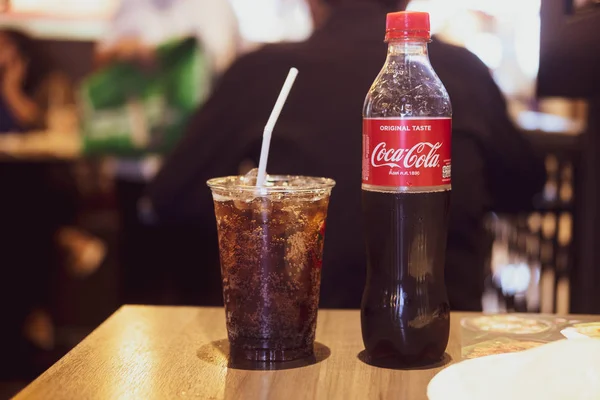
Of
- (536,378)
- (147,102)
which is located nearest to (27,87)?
(147,102)

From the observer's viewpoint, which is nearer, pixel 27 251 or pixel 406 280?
pixel 406 280

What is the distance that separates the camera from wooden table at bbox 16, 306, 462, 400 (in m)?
0.86

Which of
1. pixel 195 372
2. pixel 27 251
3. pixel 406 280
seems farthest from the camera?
pixel 27 251

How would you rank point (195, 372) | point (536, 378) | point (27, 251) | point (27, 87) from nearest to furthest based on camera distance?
point (536, 378) → point (195, 372) → point (27, 251) → point (27, 87)

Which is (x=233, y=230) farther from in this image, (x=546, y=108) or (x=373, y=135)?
(x=546, y=108)

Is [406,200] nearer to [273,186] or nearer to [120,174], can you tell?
[273,186]

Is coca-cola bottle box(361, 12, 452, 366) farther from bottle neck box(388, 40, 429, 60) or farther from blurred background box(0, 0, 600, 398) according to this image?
blurred background box(0, 0, 600, 398)

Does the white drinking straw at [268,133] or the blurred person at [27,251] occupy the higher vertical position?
the white drinking straw at [268,133]

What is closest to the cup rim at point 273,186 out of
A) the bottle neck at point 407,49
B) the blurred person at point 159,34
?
the bottle neck at point 407,49

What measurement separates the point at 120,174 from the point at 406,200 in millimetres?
3002

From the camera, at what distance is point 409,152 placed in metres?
0.94

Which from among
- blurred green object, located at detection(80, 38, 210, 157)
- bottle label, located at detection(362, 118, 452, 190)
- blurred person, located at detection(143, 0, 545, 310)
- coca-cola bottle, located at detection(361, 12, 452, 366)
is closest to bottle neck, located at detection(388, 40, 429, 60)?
coca-cola bottle, located at detection(361, 12, 452, 366)

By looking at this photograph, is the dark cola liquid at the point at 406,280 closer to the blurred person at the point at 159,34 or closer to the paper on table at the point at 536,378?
the paper on table at the point at 536,378

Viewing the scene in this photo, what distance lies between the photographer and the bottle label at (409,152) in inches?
37.0
